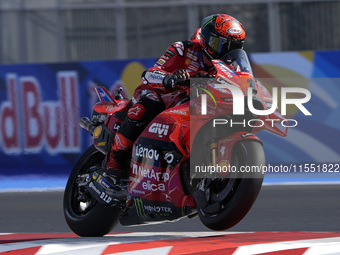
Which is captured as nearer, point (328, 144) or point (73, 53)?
point (328, 144)

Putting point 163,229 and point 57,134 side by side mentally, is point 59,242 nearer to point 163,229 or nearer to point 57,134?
point 163,229

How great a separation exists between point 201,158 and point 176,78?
0.54 metres

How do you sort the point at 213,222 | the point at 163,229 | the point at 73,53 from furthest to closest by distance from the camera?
the point at 73,53
the point at 163,229
the point at 213,222

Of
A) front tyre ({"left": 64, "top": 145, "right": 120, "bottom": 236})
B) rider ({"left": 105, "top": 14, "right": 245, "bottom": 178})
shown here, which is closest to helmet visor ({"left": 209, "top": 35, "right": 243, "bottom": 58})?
rider ({"left": 105, "top": 14, "right": 245, "bottom": 178})

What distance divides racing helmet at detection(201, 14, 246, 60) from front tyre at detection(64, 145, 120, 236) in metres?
1.46

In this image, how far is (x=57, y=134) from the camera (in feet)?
33.8

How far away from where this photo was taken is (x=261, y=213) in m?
7.09

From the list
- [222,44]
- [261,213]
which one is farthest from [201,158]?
[261,213]

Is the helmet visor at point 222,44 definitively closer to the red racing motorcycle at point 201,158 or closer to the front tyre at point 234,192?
the red racing motorcycle at point 201,158

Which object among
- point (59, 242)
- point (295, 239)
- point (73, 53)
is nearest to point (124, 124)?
point (59, 242)

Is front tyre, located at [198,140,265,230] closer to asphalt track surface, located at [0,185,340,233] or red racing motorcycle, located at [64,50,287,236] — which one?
red racing motorcycle, located at [64,50,287,236]

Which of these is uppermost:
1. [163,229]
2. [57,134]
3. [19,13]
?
[19,13]

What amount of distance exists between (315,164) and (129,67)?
2.81 metres

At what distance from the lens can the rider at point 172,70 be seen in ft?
16.1
